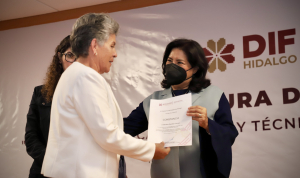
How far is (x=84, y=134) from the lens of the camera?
58.5 inches

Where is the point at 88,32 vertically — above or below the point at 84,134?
above

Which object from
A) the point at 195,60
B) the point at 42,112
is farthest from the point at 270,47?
the point at 42,112

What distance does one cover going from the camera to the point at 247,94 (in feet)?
10.2

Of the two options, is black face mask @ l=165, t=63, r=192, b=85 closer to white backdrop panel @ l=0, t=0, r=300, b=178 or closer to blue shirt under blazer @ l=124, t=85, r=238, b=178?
blue shirt under blazer @ l=124, t=85, r=238, b=178

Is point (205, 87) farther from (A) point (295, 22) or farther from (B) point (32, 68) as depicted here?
(B) point (32, 68)

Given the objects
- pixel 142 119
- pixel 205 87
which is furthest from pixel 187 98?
pixel 142 119

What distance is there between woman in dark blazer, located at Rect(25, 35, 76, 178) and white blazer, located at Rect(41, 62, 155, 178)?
0.58 metres

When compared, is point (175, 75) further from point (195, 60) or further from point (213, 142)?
point (213, 142)

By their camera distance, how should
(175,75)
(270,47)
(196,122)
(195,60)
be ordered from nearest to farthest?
1. (196,122)
2. (175,75)
3. (195,60)
4. (270,47)

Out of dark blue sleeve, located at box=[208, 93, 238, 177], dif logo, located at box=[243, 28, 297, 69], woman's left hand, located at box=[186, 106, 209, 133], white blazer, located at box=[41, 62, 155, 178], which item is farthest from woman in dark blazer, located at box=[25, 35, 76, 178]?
dif logo, located at box=[243, 28, 297, 69]

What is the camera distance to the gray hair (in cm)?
169

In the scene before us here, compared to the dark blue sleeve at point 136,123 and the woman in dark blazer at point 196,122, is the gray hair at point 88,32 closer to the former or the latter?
the woman in dark blazer at point 196,122

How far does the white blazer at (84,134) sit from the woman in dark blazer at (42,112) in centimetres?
58

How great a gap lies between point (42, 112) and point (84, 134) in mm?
802
